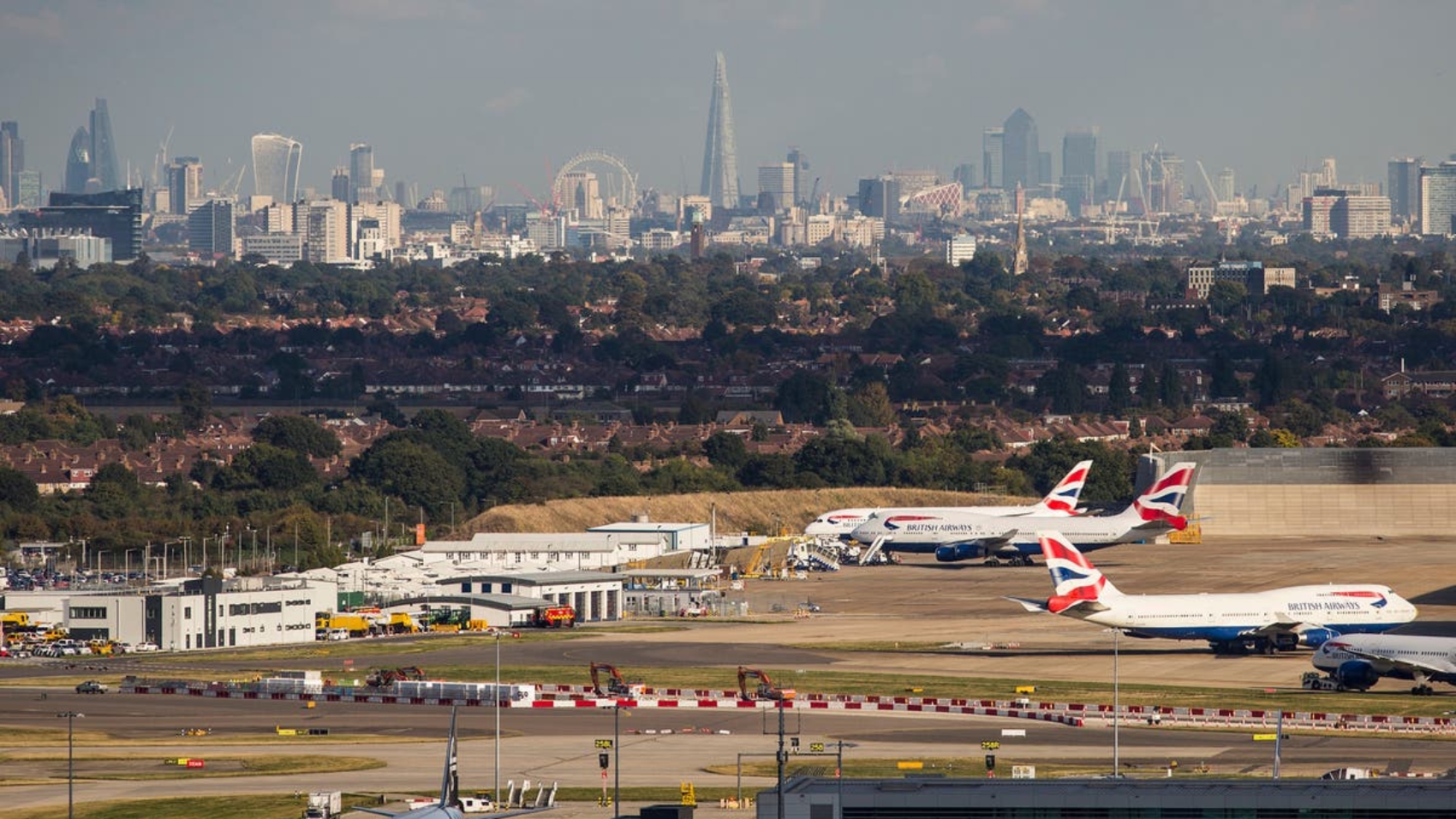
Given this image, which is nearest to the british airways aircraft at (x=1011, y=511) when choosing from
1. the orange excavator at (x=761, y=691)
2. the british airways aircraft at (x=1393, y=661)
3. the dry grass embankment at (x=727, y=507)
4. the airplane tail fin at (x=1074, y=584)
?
the dry grass embankment at (x=727, y=507)

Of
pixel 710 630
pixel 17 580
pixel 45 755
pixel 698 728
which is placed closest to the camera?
pixel 45 755

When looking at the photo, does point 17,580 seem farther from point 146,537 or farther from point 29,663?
point 29,663

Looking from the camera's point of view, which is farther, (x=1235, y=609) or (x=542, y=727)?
(x=1235, y=609)

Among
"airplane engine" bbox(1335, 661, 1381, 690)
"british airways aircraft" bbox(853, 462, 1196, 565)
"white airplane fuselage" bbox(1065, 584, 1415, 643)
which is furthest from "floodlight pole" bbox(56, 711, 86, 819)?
"british airways aircraft" bbox(853, 462, 1196, 565)

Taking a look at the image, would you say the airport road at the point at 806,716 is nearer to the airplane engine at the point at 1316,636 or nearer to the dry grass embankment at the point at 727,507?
the airplane engine at the point at 1316,636

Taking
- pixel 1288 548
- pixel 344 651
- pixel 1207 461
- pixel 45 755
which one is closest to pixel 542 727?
pixel 45 755

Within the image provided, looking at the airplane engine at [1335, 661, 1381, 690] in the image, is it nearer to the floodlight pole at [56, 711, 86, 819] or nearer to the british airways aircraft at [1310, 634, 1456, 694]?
the british airways aircraft at [1310, 634, 1456, 694]

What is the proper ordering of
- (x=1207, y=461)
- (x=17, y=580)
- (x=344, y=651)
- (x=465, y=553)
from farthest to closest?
(x=1207, y=461) → (x=465, y=553) → (x=17, y=580) → (x=344, y=651)
